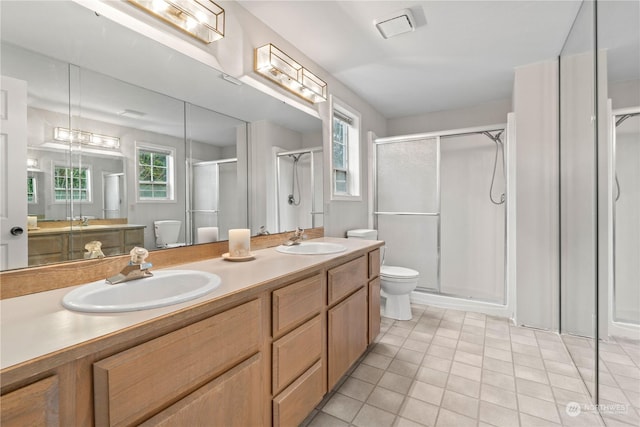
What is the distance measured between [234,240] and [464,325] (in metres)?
2.31

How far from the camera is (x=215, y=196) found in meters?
1.61

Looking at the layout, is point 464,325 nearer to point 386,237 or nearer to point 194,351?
point 386,237

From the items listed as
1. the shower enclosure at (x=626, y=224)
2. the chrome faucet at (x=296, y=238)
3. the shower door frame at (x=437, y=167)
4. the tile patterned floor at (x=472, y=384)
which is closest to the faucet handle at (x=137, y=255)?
the chrome faucet at (x=296, y=238)

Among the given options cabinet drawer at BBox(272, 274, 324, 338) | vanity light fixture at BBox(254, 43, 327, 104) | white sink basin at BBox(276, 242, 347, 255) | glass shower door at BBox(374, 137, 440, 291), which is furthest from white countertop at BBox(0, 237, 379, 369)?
glass shower door at BBox(374, 137, 440, 291)

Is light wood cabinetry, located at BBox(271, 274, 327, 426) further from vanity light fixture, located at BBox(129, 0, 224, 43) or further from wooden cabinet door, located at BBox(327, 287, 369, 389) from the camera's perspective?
vanity light fixture, located at BBox(129, 0, 224, 43)

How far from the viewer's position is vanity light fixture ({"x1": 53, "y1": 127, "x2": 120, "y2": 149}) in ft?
3.38

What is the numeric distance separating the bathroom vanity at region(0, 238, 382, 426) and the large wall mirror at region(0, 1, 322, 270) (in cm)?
24

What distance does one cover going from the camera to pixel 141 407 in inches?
27.8

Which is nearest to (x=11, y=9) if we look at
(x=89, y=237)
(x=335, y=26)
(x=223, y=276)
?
(x=89, y=237)

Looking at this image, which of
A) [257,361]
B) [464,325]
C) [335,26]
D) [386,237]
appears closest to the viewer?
[257,361]

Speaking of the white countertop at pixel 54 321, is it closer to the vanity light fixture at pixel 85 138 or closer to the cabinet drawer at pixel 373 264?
the vanity light fixture at pixel 85 138

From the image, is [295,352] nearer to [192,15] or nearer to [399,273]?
[192,15]

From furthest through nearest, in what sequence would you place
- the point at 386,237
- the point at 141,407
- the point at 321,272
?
the point at 386,237 → the point at 321,272 → the point at 141,407

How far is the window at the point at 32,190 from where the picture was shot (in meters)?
0.96
